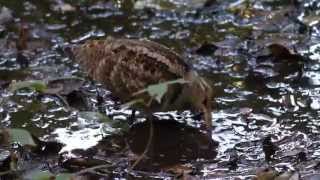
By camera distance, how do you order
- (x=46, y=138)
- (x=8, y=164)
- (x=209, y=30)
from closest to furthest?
(x=8, y=164)
(x=46, y=138)
(x=209, y=30)

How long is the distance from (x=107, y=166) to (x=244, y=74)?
49.9 inches

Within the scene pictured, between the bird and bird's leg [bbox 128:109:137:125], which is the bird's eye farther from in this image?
bird's leg [bbox 128:109:137:125]

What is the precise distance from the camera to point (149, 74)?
2.88 meters

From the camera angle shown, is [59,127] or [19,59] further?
[19,59]

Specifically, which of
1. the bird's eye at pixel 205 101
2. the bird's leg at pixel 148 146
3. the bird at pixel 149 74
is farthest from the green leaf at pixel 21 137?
the bird's eye at pixel 205 101

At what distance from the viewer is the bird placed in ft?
9.21

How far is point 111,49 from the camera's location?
3008 millimetres

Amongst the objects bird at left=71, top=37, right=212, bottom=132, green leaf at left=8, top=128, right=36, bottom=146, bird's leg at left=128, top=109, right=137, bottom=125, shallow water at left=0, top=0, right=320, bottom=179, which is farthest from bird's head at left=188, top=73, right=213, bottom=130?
green leaf at left=8, top=128, right=36, bottom=146

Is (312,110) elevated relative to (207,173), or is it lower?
elevated

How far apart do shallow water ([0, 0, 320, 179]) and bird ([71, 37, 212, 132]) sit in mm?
184

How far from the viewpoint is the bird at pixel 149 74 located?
9.21 ft

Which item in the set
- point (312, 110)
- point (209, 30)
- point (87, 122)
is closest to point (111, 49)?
point (87, 122)

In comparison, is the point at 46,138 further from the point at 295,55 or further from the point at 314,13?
the point at 314,13

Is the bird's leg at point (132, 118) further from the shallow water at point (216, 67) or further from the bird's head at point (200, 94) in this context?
the bird's head at point (200, 94)
